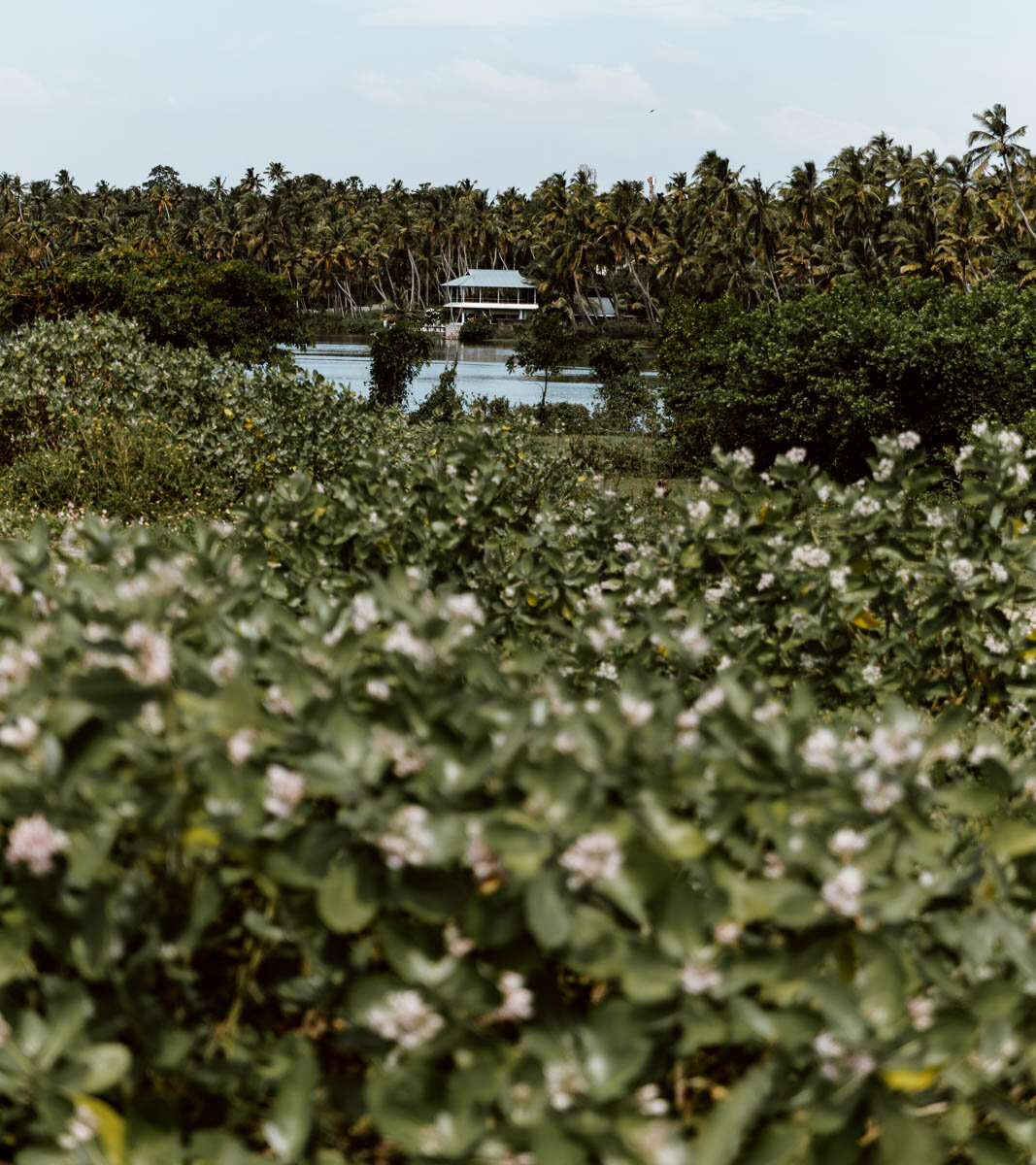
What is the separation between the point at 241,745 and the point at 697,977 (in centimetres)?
85

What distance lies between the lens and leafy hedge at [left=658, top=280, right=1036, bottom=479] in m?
17.0

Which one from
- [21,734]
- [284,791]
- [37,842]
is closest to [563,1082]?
[284,791]

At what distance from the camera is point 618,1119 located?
64.9 inches

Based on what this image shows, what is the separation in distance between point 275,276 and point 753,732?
996 inches

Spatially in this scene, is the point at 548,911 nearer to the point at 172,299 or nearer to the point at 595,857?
the point at 595,857

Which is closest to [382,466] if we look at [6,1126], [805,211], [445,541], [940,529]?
[445,541]

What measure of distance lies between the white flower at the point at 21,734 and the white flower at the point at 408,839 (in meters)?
0.64

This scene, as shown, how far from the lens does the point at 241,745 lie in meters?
1.81

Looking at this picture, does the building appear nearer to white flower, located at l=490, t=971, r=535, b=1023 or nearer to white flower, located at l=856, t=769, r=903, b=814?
white flower, located at l=856, t=769, r=903, b=814

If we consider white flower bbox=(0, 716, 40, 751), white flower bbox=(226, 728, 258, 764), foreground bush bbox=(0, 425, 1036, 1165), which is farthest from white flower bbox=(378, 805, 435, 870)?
white flower bbox=(0, 716, 40, 751)

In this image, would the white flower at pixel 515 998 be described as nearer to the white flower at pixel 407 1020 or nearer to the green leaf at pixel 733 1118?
the white flower at pixel 407 1020

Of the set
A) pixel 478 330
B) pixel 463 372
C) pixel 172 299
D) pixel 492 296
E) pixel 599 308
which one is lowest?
pixel 172 299

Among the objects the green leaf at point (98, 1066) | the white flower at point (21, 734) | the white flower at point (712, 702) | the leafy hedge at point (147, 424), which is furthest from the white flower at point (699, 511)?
the leafy hedge at point (147, 424)

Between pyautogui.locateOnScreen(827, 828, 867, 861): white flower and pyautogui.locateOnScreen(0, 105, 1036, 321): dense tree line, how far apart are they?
814 inches
